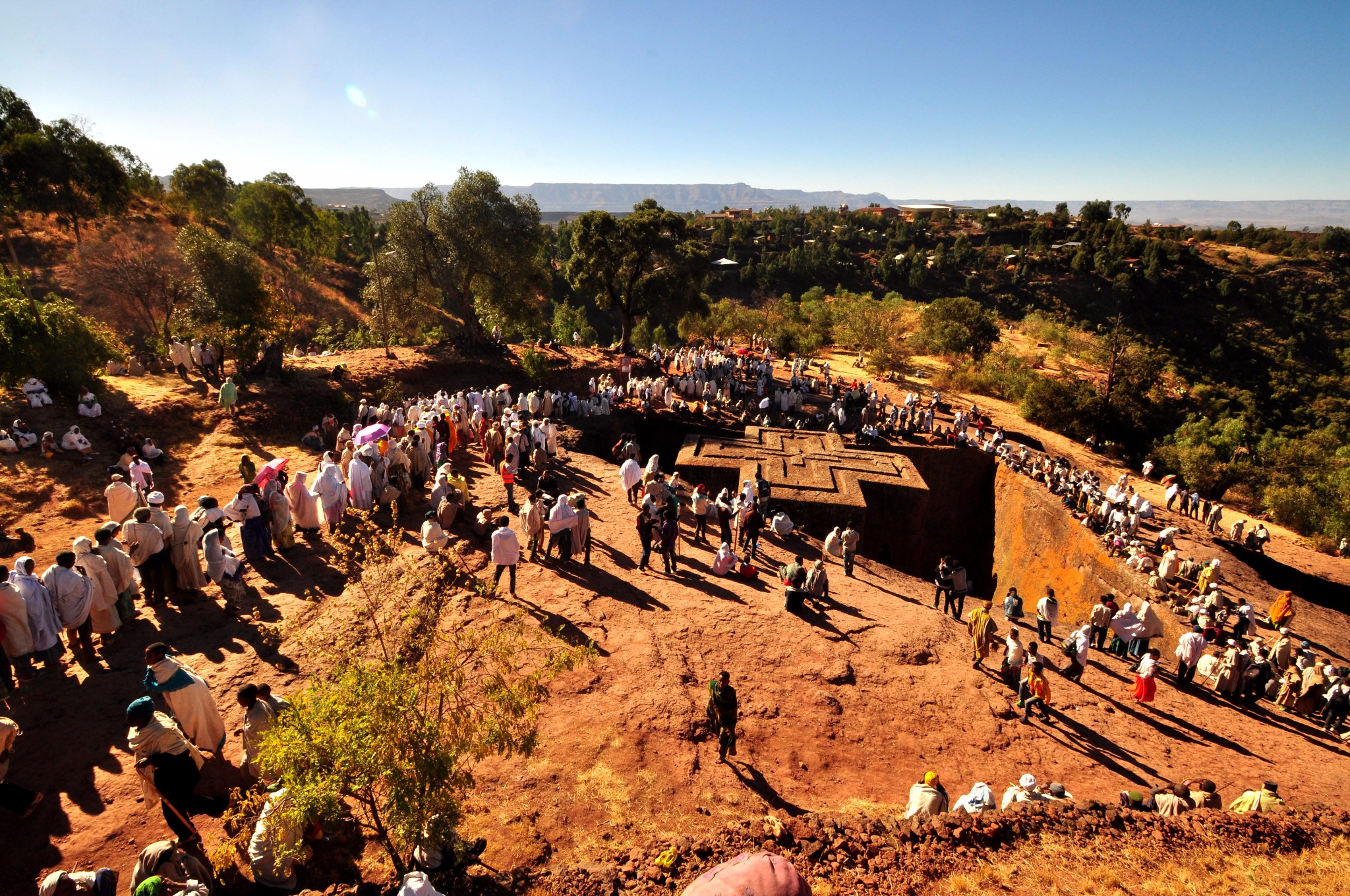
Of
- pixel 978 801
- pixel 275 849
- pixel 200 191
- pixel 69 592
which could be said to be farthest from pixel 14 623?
pixel 200 191

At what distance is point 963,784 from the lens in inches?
287

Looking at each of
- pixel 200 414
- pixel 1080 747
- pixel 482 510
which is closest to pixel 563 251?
pixel 200 414

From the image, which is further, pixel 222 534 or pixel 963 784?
pixel 222 534

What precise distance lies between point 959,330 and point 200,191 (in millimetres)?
50818

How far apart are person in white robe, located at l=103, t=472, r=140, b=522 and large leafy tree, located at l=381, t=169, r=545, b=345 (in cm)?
1508

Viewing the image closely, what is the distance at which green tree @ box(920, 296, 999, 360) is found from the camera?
30562 millimetres

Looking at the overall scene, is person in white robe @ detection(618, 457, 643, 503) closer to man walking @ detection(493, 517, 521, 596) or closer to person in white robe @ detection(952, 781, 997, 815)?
man walking @ detection(493, 517, 521, 596)

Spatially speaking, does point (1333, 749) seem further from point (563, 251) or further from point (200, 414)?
point (563, 251)

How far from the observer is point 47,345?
1436 cm

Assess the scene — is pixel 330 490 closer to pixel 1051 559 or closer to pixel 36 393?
pixel 36 393

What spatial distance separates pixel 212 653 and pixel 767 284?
63.0 m

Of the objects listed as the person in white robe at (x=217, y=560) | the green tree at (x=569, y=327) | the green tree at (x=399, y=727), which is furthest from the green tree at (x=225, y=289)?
the green tree at (x=569, y=327)

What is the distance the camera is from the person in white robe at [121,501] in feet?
30.6

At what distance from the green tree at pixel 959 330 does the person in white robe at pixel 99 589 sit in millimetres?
32249
